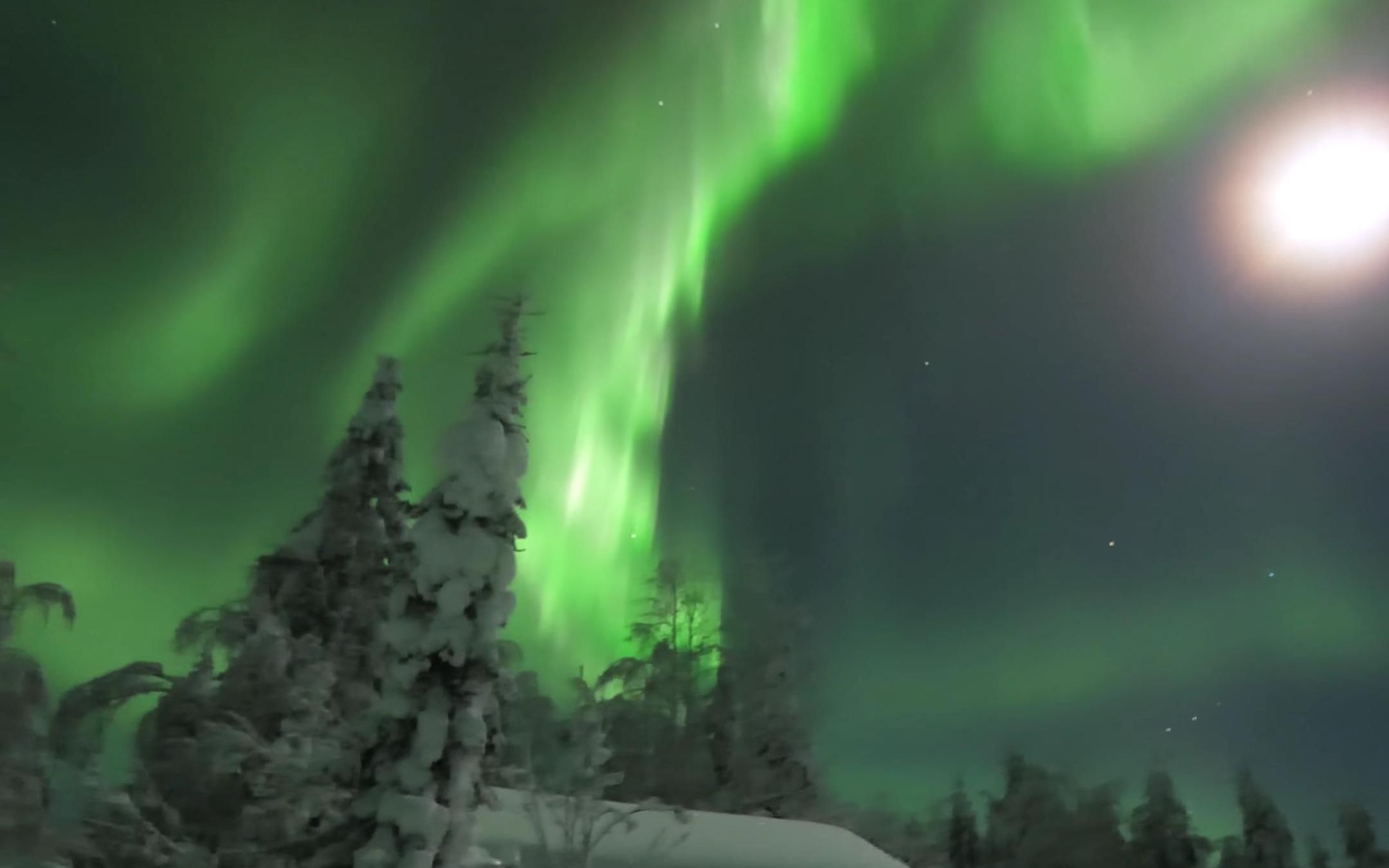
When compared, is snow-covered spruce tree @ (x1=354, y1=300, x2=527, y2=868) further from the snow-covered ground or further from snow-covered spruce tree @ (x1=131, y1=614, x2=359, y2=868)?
the snow-covered ground

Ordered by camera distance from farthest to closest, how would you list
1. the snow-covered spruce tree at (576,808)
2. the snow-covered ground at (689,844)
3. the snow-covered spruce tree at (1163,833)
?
the snow-covered spruce tree at (1163,833)
the snow-covered ground at (689,844)
the snow-covered spruce tree at (576,808)

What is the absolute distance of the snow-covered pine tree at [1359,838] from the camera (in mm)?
66250

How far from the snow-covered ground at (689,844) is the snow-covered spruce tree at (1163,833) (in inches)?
1630

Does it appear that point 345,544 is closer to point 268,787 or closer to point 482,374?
point 268,787

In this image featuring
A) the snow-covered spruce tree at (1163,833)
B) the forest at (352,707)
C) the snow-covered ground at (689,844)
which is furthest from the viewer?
the snow-covered spruce tree at (1163,833)

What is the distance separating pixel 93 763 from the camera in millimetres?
17984

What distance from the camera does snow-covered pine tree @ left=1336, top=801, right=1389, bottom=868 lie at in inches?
2608

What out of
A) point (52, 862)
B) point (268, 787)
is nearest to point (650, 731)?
point (268, 787)

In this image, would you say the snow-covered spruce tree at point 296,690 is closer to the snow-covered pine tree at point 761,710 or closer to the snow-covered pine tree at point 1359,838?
the snow-covered pine tree at point 761,710

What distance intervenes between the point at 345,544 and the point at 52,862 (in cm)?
1607

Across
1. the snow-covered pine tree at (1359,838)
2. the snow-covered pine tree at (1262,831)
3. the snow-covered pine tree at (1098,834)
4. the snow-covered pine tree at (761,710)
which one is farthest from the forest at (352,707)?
the snow-covered pine tree at (1359,838)

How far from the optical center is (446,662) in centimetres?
1598

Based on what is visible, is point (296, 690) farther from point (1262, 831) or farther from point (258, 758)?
point (1262, 831)

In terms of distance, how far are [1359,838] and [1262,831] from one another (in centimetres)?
1059
